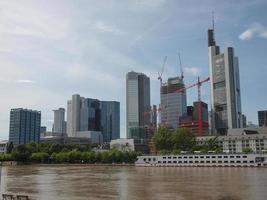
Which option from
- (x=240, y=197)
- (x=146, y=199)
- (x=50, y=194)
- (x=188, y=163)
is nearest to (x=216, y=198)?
(x=240, y=197)

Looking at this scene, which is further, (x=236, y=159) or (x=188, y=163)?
(x=188, y=163)

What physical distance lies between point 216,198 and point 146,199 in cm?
1028

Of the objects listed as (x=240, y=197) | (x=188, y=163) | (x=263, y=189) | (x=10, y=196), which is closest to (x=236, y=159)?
(x=188, y=163)

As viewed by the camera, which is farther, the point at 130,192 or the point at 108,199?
the point at 130,192

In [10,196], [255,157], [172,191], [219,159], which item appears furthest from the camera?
[219,159]

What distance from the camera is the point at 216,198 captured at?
58.8 meters

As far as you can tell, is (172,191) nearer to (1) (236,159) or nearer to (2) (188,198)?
(2) (188,198)

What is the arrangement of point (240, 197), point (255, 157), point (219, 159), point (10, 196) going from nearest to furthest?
point (10, 196), point (240, 197), point (255, 157), point (219, 159)

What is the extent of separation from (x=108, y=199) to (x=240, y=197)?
65.0ft

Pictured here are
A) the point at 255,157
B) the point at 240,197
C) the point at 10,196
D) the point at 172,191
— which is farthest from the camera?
the point at 255,157

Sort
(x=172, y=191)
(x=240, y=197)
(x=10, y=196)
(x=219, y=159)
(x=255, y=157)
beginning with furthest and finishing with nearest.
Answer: (x=219, y=159), (x=255, y=157), (x=172, y=191), (x=240, y=197), (x=10, y=196)

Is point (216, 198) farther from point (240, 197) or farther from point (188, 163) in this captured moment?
point (188, 163)

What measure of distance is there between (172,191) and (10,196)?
27.5 m

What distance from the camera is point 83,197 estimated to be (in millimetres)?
63281
